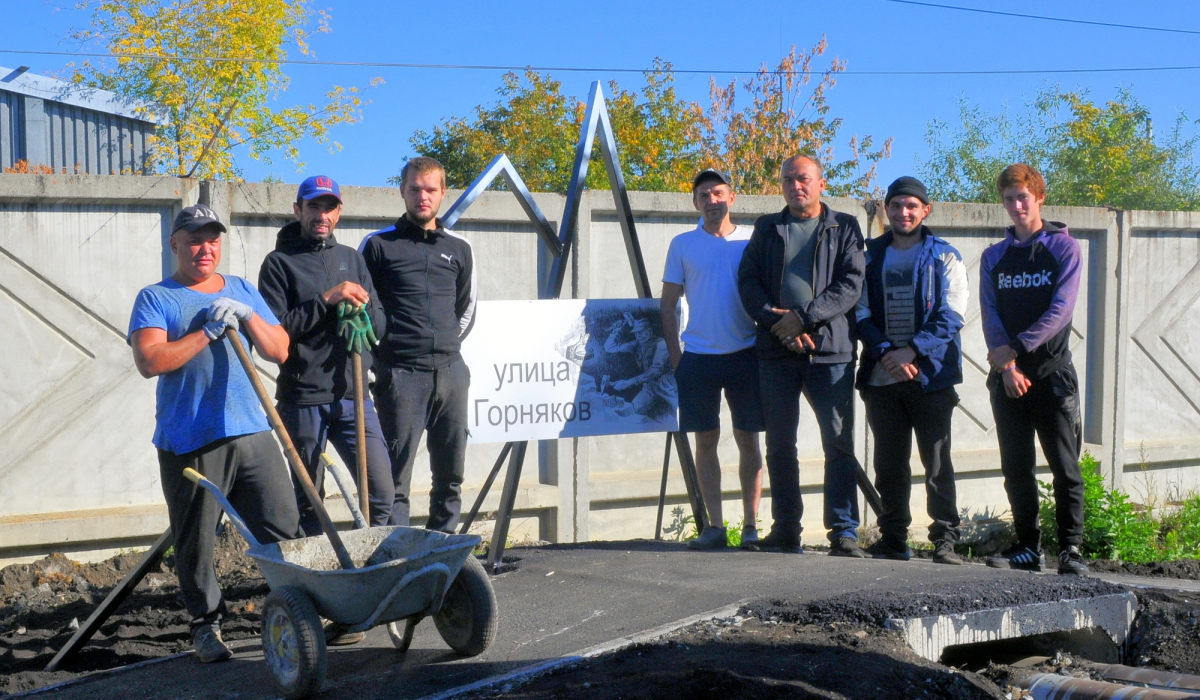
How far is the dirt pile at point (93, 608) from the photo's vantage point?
5.02 m

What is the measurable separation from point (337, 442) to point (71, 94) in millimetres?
15910

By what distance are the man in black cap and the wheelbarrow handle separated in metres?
3.55

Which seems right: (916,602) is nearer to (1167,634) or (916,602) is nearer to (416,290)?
(1167,634)

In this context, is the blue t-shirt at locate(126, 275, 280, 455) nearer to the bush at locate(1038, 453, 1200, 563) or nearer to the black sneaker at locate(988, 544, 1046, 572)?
the black sneaker at locate(988, 544, 1046, 572)

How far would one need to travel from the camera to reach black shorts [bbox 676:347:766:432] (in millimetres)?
6340

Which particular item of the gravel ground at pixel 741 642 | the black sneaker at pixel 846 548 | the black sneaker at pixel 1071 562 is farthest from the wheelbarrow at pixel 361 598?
the black sneaker at pixel 1071 562

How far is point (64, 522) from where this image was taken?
258 inches

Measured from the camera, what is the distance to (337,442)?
547 centimetres

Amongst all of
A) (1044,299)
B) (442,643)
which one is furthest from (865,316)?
(442,643)

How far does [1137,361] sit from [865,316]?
4.58m

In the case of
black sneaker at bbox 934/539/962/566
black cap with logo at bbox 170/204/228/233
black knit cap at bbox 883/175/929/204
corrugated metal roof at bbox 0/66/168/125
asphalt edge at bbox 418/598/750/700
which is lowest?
black sneaker at bbox 934/539/962/566

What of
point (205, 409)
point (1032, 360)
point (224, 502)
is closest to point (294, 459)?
point (224, 502)

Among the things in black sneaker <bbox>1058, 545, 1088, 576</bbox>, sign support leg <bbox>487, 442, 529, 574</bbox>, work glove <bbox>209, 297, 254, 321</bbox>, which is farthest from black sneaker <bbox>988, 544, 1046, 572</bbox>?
work glove <bbox>209, 297, 254, 321</bbox>

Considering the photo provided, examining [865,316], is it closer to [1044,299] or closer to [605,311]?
[1044,299]
